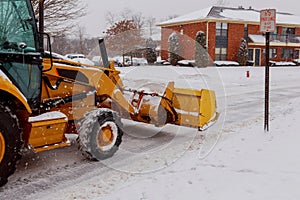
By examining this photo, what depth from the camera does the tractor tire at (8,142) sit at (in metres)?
4.34

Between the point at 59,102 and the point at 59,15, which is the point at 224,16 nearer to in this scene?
the point at 59,15

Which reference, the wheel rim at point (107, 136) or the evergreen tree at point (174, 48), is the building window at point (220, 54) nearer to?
the evergreen tree at point (174, 48)

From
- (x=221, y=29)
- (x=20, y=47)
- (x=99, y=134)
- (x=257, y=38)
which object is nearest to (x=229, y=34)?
(x=221, y=29)

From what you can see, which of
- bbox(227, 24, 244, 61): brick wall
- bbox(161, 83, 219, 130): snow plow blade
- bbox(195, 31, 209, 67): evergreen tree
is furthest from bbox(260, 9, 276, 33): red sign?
bbox(227, 24, 244, 61): brick wall

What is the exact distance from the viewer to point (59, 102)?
5.62 m

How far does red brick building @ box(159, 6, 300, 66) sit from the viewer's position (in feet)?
115

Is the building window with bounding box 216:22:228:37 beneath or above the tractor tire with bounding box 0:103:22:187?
above

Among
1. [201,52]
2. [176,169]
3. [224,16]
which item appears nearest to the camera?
[176,169]

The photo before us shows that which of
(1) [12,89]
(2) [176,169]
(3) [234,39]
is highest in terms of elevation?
(3) [234,39]

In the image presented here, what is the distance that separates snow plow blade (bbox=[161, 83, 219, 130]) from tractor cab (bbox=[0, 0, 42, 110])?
2992 mm

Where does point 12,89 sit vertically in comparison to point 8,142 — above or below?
above

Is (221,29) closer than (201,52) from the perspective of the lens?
No

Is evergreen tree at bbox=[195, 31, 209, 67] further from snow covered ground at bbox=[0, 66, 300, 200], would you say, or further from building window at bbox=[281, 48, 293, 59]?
snow covered ground at bbox=[0, 66, 300, 200]

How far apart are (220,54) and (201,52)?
6.08 metres
